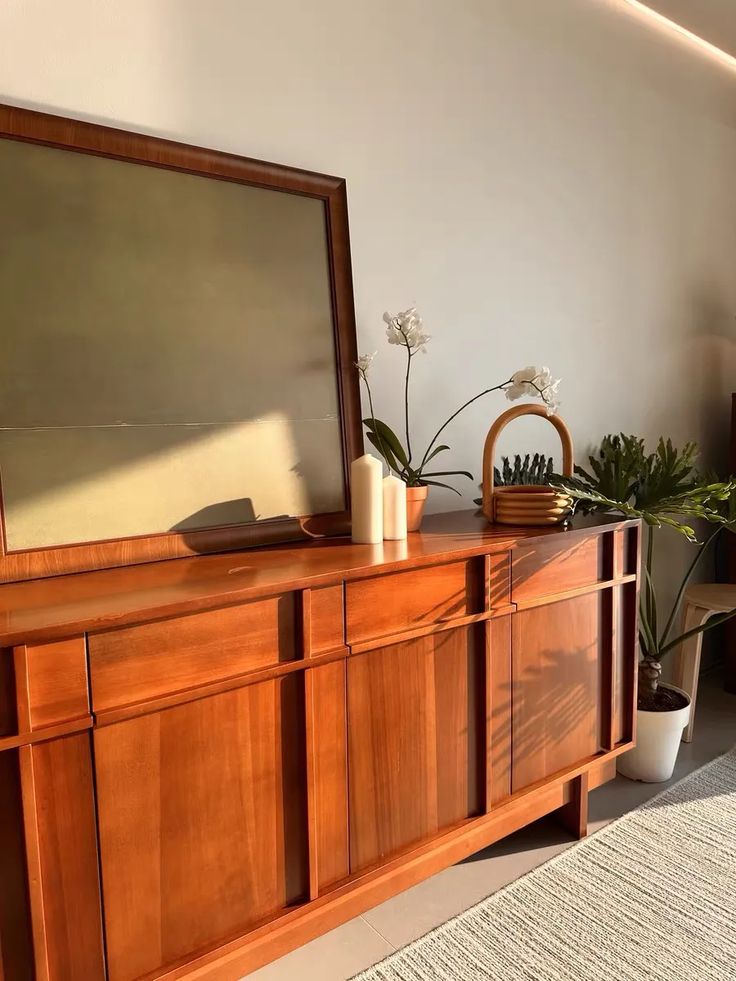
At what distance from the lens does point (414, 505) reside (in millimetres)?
1860

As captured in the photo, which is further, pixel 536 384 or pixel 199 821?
pixel 536 384

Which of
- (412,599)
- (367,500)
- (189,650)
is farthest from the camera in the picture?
(367,500)

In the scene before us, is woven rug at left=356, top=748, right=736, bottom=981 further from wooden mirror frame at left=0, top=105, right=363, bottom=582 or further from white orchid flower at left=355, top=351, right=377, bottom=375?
white orchid flower at left=355, top=351, right=377, bottom=375

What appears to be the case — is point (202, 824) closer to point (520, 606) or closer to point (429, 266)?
point (520, 606)

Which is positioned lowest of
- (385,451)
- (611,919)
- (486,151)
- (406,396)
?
(611,919)

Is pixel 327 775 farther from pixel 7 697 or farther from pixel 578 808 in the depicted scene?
pixel 578 808

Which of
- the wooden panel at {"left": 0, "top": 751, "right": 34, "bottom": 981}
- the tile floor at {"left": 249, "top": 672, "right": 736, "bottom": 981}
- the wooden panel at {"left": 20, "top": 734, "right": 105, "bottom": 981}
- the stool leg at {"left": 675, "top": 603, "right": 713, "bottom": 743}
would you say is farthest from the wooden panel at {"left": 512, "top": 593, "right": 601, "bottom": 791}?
the wooden panel at {"left": 0, "top": 751, "right": 34, "bottom": 981}

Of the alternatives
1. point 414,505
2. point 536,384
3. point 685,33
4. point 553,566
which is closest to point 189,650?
point 414,505

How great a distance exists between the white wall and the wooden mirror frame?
96 millimetres

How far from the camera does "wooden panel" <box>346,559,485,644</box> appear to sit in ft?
4.96

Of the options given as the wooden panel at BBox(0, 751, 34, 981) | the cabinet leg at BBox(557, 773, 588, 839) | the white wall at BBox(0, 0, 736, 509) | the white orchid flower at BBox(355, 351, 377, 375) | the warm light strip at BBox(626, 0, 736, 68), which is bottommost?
the cabinet leg at BBox(557, 773, 588, 839)

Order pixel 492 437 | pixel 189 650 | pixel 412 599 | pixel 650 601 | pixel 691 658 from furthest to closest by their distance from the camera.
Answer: pixel 650 601
pixel 691 658
pixel 492 437
pixel 412 599
pixel 189 650

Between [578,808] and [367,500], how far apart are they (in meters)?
1.09

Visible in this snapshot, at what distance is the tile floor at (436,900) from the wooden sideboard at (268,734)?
0.13 m
